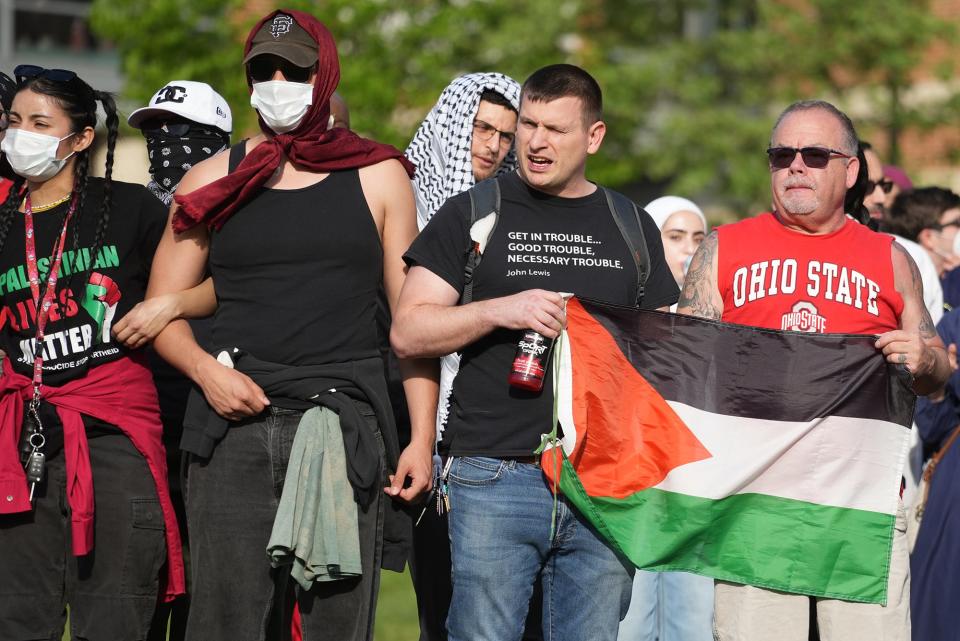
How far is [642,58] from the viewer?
55.4ft

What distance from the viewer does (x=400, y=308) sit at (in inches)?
177

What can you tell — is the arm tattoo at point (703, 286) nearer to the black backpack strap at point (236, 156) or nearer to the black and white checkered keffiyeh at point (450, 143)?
the black and white checkered keffiyeh at point (450, 143)

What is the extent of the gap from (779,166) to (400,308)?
59.0 inches

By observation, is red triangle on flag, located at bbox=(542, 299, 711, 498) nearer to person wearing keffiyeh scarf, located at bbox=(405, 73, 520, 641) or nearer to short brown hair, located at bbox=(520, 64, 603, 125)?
short brown hair, located at bbox=(520, 64, 603, 125)

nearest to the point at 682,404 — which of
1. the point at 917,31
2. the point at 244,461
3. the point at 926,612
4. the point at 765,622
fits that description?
the point at 765,622

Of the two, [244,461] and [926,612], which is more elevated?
[244,461]

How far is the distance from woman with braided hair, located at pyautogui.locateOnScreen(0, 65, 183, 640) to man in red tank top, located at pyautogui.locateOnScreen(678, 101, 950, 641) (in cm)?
204

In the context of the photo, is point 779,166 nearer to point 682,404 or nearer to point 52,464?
point 682,404

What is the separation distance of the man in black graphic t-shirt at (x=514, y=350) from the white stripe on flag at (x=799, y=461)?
1.55 feet

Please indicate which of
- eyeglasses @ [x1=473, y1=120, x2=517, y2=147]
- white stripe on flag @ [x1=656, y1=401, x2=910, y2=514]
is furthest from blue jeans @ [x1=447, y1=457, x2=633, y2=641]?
eyeglasses @ [x1=473, y1=120, x2=517, y2=147]

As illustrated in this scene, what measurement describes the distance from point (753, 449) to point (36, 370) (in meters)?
2.56

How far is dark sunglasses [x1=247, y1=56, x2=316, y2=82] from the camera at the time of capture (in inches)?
182

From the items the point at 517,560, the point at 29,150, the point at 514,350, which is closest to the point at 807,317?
the point at 514,350

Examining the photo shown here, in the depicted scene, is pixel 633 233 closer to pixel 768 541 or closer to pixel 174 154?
pixel 768 541
